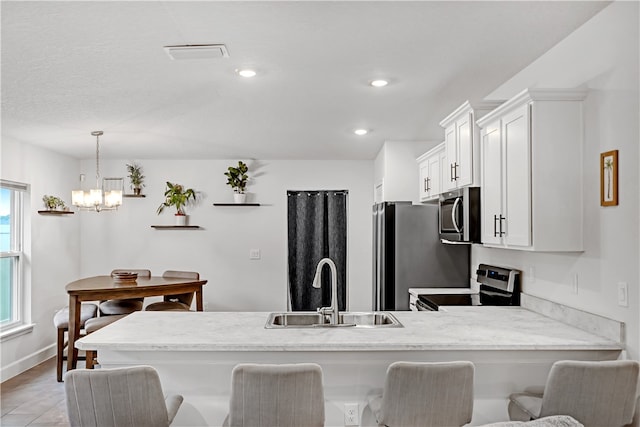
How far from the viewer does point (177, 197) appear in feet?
21.5

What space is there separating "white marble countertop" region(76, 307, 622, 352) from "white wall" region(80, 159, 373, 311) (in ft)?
12.6

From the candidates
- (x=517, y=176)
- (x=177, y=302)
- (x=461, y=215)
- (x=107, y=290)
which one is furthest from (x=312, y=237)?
(x=517, y=176)

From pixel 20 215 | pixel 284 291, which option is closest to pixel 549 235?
pixel 284 291

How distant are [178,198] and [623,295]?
5397 millimetres

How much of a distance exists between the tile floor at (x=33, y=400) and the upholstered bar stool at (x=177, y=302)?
108 cm

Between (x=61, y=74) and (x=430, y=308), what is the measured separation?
285cm

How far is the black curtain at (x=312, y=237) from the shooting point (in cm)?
673

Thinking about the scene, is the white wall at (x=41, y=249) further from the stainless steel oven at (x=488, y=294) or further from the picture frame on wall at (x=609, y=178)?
the picture frame on wall at (x=609, y=178)

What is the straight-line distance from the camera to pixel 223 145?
5652mm

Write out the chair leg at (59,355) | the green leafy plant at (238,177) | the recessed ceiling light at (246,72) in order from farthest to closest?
the green leafy plant at (238,177) < the chair leg at (59,355) < the recessed ceiling light at (246,72)

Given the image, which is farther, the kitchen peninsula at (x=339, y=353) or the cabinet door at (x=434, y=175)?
the cabinet door at (x=434, y=175)

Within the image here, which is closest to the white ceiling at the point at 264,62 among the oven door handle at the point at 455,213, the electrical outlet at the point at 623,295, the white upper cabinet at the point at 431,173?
the white upper cabinet at the point at 431,173

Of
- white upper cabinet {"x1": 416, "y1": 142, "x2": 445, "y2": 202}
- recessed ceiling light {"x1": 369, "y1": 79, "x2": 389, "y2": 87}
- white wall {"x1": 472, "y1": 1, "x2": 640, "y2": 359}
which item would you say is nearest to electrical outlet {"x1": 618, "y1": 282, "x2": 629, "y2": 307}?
white wall {"x1": 472, "y1": 1, "x2": 640, "y2": 359}

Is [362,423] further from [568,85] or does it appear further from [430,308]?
[568,85]
